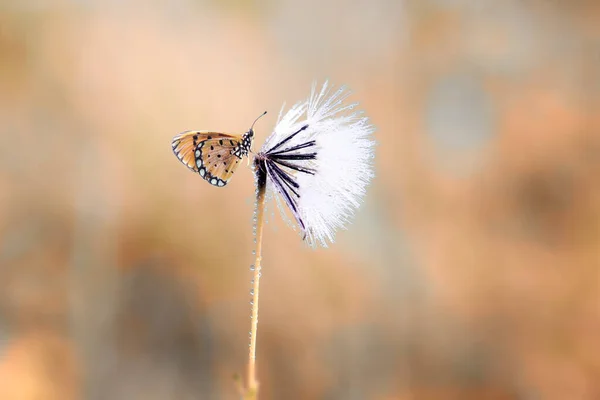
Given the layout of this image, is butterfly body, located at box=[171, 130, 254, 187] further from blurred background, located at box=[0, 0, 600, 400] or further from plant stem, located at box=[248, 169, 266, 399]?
blurred background, located at box=[0, 0, 600, 400]

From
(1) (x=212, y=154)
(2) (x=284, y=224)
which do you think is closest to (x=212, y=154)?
(1) (x=212, y=154)

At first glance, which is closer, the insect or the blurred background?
the insect

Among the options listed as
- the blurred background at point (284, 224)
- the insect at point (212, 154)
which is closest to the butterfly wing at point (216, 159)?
the insect at point (212, 154)

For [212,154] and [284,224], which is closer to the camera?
[212,154]

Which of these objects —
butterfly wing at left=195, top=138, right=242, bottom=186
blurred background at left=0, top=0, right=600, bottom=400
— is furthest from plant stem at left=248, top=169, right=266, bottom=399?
blurred background at left=0, top=0, right=600, bottom=400

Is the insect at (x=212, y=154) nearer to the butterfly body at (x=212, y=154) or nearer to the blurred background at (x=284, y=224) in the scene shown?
the butterfly body at (x=212, y=154)

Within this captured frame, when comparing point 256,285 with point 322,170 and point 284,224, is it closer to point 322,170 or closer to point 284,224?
point 322,170
